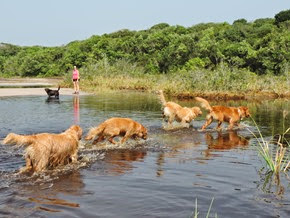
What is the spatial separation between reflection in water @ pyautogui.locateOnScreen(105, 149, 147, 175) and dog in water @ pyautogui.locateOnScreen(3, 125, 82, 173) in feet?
3.04

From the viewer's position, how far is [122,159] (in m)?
9.02

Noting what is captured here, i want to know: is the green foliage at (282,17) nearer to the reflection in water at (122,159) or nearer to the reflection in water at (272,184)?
the reflection in water at (122,159)

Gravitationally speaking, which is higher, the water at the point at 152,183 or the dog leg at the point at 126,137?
the dog leg at the point at 126,137

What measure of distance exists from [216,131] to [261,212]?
25.5 feet

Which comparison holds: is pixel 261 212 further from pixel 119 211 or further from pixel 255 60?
pixel 255 60

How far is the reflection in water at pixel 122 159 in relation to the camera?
26.3ft

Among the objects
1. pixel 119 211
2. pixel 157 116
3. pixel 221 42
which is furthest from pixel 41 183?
pixel 221 42

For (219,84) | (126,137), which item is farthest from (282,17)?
(126,137)

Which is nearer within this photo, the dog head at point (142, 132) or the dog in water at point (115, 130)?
the dog in water at point (115, 130)

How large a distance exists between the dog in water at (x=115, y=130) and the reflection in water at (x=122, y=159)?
46 centimetres

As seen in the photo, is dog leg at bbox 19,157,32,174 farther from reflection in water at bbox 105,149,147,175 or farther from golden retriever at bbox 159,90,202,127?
golden retriever at bbox 159,90,202,127

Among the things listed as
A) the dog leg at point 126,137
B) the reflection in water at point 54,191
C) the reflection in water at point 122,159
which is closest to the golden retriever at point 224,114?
the dog leg at point 126,137

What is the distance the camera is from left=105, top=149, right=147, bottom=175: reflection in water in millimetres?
8031

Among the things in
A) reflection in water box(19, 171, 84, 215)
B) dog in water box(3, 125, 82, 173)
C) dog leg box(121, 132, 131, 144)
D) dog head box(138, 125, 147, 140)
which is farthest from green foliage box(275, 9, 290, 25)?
reflection in water box(19, 171, 84, 215)
